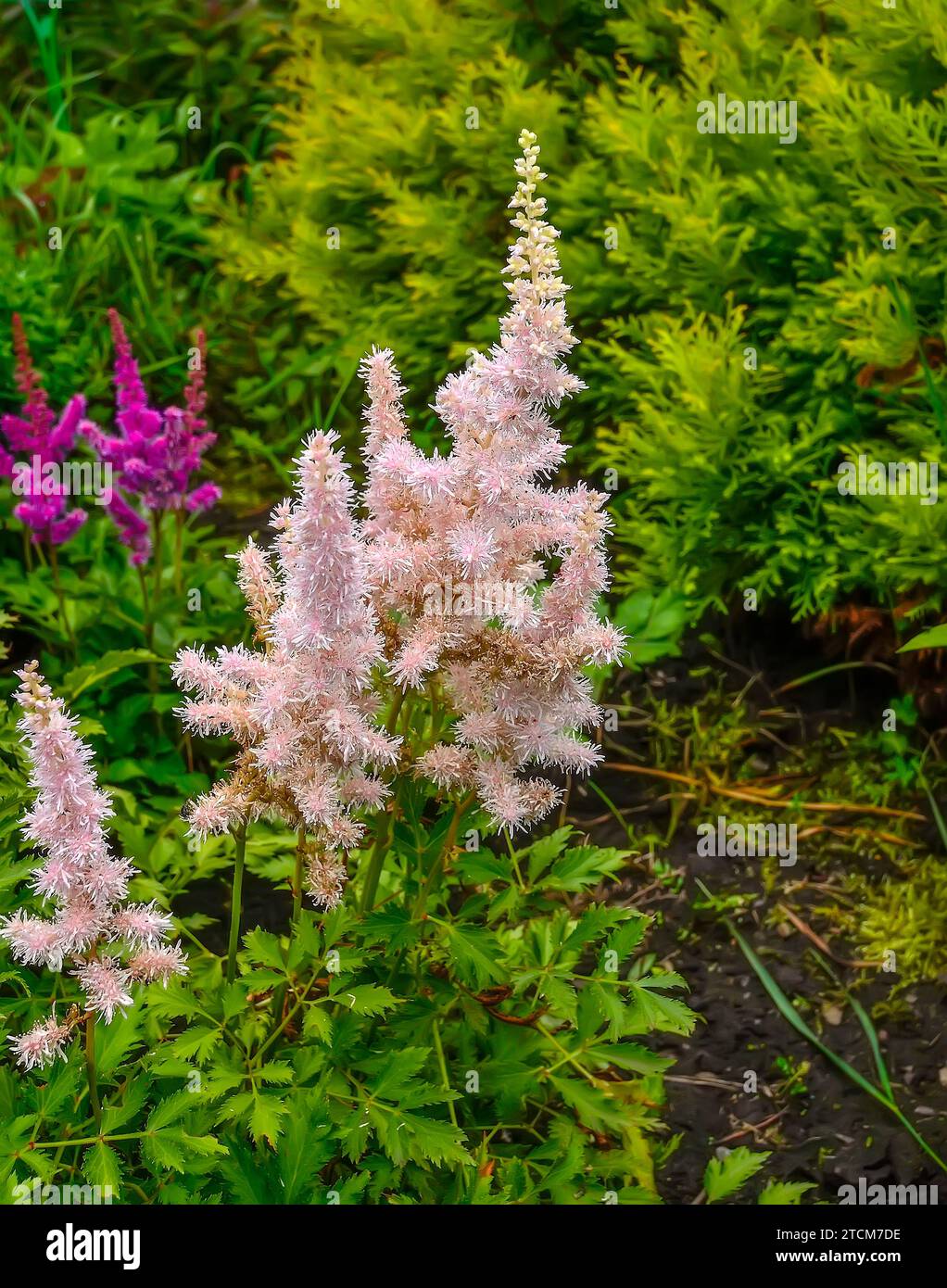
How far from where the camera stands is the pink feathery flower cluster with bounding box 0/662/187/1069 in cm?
191

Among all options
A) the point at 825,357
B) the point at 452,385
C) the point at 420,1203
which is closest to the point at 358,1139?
the point at 420,1203

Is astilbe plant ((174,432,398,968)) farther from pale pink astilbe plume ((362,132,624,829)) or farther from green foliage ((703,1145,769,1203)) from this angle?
green foliage ((703,1145,769,1203))

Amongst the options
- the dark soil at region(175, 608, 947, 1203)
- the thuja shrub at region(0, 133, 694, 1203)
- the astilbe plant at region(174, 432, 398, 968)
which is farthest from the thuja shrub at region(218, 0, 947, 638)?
the astilbe plant at region(174, 432, 398, 968)

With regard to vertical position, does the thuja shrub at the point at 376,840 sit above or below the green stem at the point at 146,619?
below

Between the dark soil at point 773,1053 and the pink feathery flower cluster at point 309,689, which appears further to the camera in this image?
the dark soil at point 773,1053

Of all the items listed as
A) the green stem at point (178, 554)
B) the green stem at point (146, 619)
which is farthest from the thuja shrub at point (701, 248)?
the green stem at point (146, 619)

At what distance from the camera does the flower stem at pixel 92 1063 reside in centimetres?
214

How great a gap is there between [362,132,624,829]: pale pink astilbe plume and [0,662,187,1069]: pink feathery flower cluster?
0.48 metres

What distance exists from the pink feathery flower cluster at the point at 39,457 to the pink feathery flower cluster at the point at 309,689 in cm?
161

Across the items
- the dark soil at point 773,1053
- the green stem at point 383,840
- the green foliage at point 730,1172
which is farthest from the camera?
the dark soil at point 773,1053

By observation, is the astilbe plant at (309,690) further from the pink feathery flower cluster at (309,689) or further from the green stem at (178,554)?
the green stem at (178,554)

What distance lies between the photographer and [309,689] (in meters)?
2.09

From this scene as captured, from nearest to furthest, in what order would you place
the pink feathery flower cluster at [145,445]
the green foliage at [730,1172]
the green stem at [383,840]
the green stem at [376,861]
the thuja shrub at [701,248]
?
the green stem at [383,840] < the green stem at [376,861] < the green foliage at [730,1172] < the pink feathery flower cluster at [145,445] < the thuja shrub at [701,248]

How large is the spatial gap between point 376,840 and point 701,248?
2.41 m
